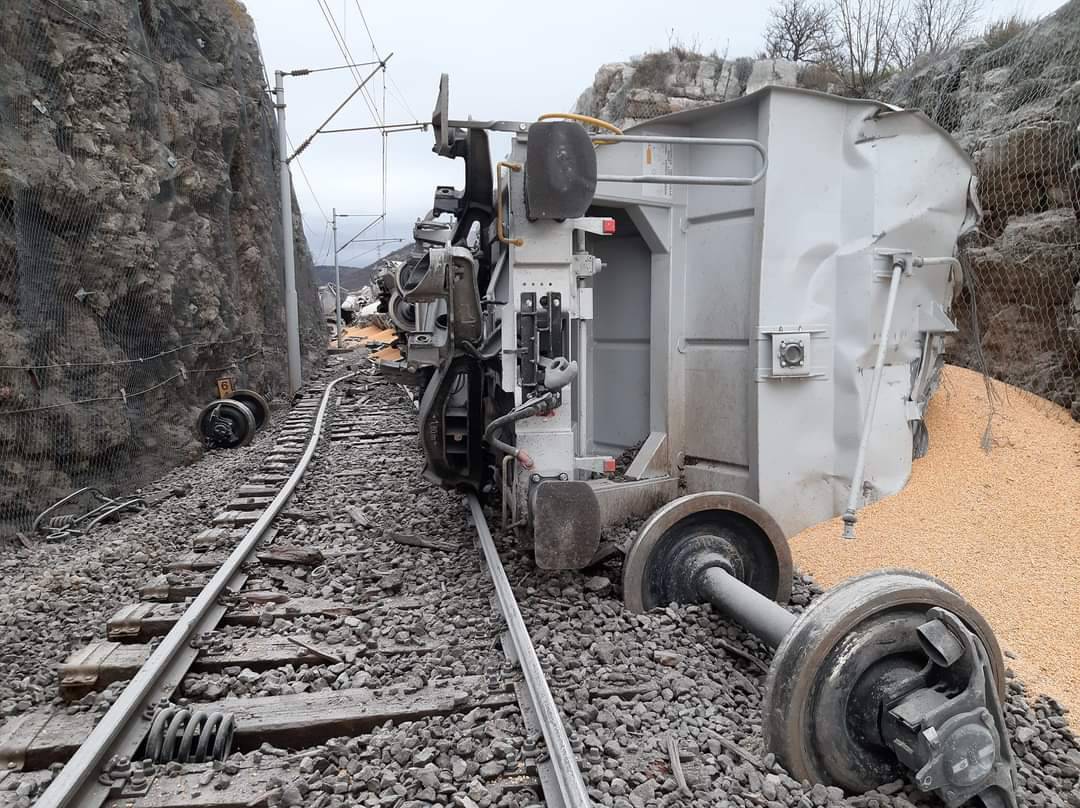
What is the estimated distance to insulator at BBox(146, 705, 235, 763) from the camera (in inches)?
111

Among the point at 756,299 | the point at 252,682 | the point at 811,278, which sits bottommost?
the point at 252,682

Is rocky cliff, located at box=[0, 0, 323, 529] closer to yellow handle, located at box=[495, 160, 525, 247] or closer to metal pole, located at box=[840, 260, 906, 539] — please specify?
yellow handle, located at box=[495, 160, 525, 247]

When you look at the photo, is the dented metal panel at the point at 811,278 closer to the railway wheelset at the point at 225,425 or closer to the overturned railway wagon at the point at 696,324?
the overturned railway wagon at the point at 696,324

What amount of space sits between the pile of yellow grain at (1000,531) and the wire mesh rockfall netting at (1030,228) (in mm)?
642

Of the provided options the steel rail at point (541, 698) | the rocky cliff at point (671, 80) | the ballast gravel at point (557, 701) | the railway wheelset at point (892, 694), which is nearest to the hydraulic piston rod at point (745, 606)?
the ballast gravel at point (557, 701)

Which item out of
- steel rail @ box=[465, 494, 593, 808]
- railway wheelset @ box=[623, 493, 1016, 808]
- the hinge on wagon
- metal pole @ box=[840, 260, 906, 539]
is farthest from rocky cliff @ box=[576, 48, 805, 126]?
the hinge on wagon

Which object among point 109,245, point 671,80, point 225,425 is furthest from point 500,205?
point 671,80

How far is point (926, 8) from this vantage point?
640 inches

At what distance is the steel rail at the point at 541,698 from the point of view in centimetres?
243

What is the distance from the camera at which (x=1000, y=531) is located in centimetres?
471

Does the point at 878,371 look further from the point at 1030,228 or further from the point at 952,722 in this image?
the point at 1030,228

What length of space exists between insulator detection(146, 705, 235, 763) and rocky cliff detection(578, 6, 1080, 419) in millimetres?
6190

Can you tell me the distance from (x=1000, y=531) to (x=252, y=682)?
4460 mm

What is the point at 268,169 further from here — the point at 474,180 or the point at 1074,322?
the point at 1074,322
